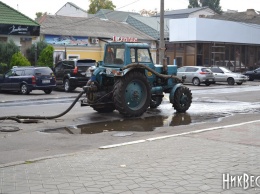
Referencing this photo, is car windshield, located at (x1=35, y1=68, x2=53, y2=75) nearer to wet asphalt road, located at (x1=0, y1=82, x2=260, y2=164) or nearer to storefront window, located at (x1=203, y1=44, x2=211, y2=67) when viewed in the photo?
wet asphalt road, located at (x1=0, y1=82, x2=260, y2=164)

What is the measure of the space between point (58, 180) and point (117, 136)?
15.0ft

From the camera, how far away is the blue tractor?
45.2 ft

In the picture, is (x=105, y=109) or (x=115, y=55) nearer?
(x=115, y=55)

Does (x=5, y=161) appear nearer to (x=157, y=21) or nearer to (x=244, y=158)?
(x=244, y=158)

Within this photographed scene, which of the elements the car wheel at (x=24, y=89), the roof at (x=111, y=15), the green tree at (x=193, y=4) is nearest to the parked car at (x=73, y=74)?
the car wheel at (x=24, y=89)

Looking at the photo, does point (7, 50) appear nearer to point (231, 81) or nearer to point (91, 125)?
point (231, 81)

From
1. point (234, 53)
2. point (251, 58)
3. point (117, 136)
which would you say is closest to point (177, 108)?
point (117, 136)

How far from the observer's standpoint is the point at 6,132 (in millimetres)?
11219

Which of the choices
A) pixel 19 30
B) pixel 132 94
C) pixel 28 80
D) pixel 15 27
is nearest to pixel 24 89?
pixel 28 80

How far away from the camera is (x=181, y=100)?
1555cm

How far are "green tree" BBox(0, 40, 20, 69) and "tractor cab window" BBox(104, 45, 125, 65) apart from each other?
1970cm

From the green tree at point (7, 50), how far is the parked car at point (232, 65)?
2220cm

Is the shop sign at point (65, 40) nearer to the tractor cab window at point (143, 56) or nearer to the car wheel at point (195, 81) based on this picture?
the car wheel at point (195, 81)

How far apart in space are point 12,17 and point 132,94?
77.9 feet
